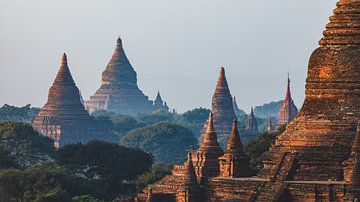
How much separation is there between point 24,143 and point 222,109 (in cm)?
4381

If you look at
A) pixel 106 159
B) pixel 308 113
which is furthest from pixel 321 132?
pixel 106 159

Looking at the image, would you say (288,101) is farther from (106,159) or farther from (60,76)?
(106,159)

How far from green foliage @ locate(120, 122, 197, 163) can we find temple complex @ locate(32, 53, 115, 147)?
315cm

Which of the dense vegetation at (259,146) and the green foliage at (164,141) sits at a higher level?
the green foliage at (164,141)

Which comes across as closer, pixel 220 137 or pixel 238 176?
pixel 238 176

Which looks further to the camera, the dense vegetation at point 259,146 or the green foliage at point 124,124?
the green foliage at point 124,124

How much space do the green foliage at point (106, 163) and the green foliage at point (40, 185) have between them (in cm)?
1007

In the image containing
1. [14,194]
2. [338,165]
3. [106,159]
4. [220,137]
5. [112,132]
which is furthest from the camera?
[112,132]

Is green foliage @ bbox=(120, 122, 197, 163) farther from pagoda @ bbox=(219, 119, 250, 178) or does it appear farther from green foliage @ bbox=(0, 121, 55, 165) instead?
pagoda @ bbox=(219, 119, 250, 178)

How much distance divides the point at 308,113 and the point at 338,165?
3395mm

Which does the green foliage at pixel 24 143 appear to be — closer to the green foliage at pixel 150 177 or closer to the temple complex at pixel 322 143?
the green foliage at pixel 150 177

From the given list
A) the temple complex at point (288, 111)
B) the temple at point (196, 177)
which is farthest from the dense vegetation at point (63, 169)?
the temple complex at point (288, 111)

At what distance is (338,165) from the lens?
58.7 meters

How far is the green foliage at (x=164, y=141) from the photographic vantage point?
149 meters
